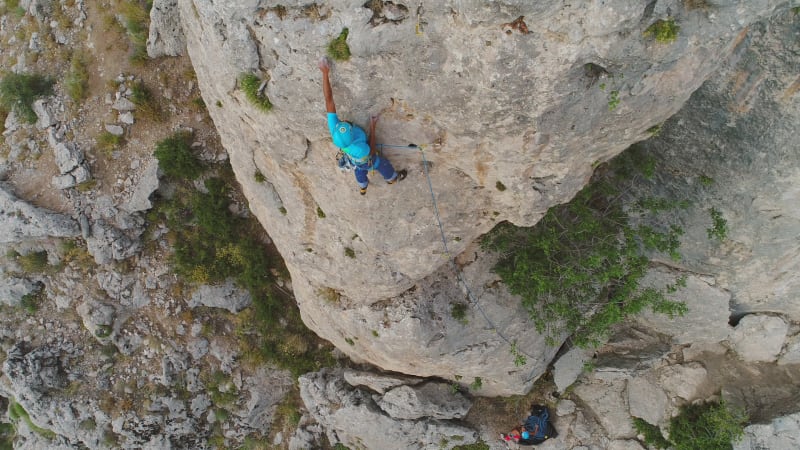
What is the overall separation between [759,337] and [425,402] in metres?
8.81

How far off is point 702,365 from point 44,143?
19668 mm

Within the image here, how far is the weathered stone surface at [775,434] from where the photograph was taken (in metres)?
11.4

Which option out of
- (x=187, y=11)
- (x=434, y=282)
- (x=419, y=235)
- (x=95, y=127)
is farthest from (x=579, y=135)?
(x=95, y=127)

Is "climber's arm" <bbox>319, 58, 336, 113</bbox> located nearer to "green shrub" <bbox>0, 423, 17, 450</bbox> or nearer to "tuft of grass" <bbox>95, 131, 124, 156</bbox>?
"tuft of grass" <bbox>95, 131, 124, 156</bbox>

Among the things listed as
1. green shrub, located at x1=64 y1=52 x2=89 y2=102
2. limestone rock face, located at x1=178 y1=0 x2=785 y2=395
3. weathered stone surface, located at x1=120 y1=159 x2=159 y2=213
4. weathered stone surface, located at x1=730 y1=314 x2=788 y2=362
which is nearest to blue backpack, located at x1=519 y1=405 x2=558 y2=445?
limestone rock face, located at x1=178 y1=0 x2=785 y2=395

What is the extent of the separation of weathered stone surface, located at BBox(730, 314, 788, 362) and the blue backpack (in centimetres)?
541

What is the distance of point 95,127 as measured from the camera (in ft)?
44.1

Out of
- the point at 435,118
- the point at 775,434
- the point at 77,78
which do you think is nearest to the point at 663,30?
the point at 435,118

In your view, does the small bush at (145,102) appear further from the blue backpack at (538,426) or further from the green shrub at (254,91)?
the blue backpack at (538,426)

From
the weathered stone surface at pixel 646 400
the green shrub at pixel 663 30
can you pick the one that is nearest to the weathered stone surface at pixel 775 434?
the weathered stone surface at pixel 646 400

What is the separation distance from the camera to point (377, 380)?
1344 cm

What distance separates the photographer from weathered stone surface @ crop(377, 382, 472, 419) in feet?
43.2

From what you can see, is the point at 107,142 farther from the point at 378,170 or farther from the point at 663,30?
the point at 663,30

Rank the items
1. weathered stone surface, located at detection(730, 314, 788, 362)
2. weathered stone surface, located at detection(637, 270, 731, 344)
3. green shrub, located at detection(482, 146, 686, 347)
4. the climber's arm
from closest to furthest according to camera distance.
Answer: the climber's arm < green shrub, located at detection(482, 146, 686, 347) < weathered stone surface, located at detection(637, 270, 731, 344) < weathered stone surface, located at detection(730, 314, 788, 362)
